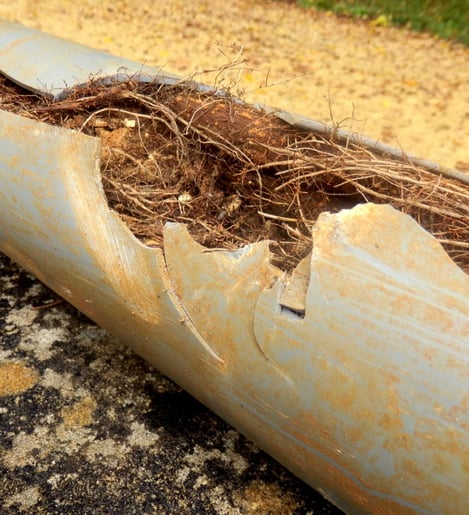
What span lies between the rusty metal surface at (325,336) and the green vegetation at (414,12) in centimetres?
491

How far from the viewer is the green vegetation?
5812 millimetres

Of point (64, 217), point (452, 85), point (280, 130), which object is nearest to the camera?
point (64, 217)

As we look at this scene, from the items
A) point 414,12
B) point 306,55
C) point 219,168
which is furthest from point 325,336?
point 414,12

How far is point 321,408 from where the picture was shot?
1351 millimetres

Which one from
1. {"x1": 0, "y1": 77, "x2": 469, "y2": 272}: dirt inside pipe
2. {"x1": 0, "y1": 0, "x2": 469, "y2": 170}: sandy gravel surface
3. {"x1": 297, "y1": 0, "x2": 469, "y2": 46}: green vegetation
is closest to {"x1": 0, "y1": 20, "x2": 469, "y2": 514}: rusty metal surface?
{"x1": 0, "y1": 77, "x2": 469, "y2": 272}: dirt inside pipe

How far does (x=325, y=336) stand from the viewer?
1319 mm

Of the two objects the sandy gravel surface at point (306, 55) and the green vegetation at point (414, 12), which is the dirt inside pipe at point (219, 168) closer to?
the sandy gravel surface at point (306, 55)

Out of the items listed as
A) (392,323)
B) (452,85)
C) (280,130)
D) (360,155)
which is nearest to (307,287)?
(392,323)

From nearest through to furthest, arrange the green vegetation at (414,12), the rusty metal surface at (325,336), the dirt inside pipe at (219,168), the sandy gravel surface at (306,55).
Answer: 1. the rusty metal surface at (325,336)
2. the dirt inside pipe at (219,168)
3. the sandy gravel surface at (306,55)
4. the green vegetation at (414,12)

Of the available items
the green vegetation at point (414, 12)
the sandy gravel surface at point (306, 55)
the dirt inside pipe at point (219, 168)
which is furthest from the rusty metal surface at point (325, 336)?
the green vegetation at point (414, 12)

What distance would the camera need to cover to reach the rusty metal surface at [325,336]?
123cm

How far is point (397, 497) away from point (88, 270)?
98 centimetres

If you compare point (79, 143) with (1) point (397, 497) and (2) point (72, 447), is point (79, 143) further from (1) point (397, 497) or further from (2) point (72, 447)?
(1) point (397, 497)

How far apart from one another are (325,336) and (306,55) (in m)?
4.23
